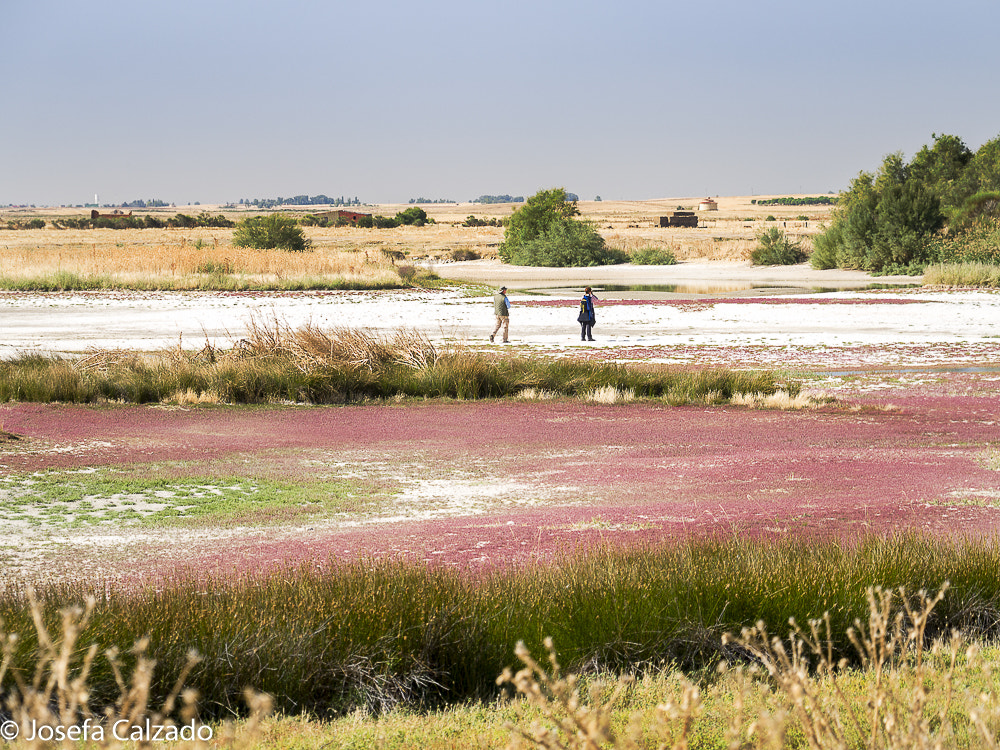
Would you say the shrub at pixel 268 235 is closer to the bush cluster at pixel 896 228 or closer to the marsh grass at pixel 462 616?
the bush cluster at pixel 896 228

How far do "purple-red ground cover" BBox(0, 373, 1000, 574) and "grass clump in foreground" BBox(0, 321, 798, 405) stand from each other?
841mm

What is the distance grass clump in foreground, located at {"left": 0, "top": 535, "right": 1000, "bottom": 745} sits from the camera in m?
5.84

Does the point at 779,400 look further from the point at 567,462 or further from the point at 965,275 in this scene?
the point at 965,275

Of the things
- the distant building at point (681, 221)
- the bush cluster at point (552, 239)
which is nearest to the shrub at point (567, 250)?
the bush cluster at point (552, 239)

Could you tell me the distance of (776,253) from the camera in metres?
68.2

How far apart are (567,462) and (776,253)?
5772cm

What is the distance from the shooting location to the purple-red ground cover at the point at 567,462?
9.59 meters

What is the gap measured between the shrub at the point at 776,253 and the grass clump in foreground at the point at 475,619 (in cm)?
6243

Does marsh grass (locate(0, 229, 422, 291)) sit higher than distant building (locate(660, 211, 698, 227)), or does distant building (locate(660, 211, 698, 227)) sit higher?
distant building (locate(660, 211, 698, 227))

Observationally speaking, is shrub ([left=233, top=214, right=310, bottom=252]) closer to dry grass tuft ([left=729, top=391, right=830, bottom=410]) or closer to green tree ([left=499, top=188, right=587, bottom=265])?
green tree ([left=499, top=188, right=587, bottom=265])

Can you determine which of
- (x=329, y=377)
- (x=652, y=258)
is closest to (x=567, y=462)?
(x=329, y=377)

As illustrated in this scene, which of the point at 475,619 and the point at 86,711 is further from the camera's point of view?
the point at 475,619

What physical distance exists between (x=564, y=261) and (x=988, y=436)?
57.7 meters

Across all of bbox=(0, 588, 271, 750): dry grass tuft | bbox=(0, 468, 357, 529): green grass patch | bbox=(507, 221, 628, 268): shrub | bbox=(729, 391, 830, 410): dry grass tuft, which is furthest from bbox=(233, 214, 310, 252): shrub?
bbox=(0, 588, 271, 750): dry grass tuft
